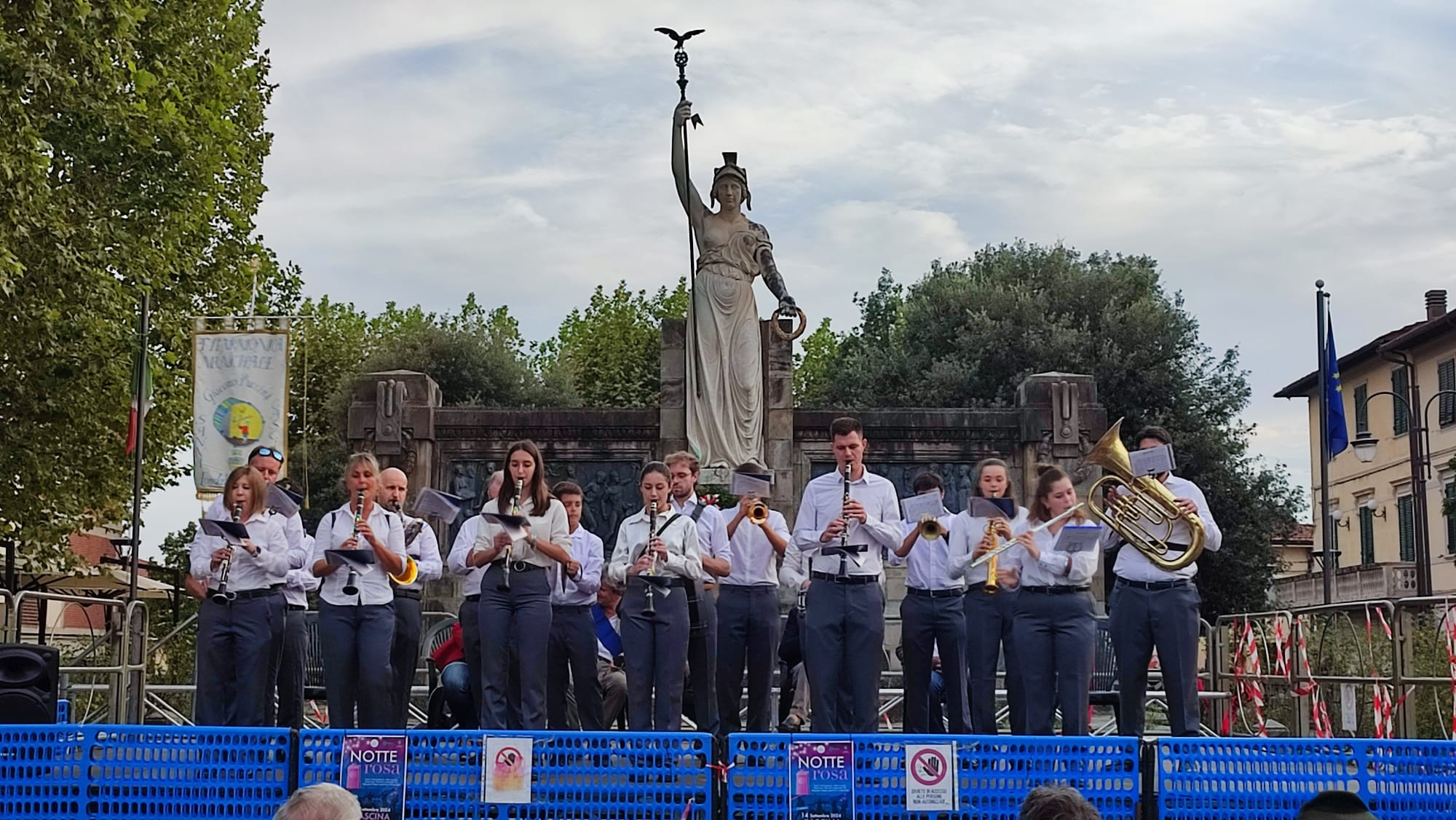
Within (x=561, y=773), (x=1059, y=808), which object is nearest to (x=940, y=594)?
(x=561, y=773)

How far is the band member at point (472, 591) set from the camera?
936 centimetres

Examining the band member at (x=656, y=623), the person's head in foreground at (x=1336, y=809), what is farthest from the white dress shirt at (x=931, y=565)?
the person's head in foreground at (x=1336, y=809)

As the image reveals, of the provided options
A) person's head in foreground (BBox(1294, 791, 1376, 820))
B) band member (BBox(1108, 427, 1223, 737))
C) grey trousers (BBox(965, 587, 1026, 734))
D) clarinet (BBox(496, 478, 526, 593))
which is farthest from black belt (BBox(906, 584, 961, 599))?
person's head in foreground (BBox(1294, 791, 1376, 820))

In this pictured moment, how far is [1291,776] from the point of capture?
650 centimetres

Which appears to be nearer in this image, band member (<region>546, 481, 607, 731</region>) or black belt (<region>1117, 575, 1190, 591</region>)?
black belt (<region>1117, 575, 1190, 591</region>)

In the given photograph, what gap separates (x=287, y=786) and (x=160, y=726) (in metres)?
0.63

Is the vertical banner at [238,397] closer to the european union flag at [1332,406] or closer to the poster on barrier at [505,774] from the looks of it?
the poster on barrier at [505,774]

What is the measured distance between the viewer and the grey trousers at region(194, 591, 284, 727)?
8.80 meters

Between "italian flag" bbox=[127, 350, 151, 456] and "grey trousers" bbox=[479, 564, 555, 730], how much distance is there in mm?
8564

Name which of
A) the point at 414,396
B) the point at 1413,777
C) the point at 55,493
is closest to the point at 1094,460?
the point at 1413,777

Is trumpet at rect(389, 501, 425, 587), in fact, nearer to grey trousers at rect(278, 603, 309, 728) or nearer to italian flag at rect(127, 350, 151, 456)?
grey trousers at rect(278, 603, 309, 728)

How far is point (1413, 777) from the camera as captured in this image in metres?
6.52

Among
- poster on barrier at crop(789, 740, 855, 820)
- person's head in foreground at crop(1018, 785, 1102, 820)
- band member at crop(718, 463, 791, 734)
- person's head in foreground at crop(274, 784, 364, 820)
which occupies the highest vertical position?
band member at crop(718, 463, 791, 734)

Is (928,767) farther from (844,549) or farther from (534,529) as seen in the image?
(534,529)
